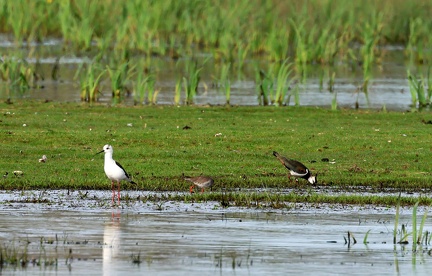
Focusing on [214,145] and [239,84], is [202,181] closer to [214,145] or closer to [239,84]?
[214,145]

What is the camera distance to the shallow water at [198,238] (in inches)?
397

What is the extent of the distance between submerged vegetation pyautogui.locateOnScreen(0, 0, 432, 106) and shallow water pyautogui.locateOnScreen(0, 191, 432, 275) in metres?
18.6

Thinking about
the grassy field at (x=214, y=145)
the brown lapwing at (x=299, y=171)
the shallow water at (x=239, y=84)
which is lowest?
the shallow water at (x=239, y=84)

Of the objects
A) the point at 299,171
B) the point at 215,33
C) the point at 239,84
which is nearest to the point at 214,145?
the point at 299,171

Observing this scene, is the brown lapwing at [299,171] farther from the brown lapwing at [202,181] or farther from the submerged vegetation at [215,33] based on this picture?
the submerged vegetation at [215,33]

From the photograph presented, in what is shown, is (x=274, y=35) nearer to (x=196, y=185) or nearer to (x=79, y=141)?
(x=79, y=141)

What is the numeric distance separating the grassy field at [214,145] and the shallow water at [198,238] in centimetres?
143

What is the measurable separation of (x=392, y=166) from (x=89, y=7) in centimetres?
2514

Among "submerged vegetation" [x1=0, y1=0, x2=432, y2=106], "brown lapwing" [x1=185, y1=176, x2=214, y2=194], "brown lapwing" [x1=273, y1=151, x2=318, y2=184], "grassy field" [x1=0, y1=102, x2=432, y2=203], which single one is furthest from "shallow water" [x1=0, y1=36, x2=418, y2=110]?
"brown lapwing" [x1=185, y1=176, x2=214, y2=194]

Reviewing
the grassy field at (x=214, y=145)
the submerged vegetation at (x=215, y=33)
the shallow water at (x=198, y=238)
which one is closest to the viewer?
the shallow water at (x=198, y=238)

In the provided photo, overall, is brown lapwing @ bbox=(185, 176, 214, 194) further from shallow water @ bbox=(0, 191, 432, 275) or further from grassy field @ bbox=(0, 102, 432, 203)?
grassy field @ bbox=(0, 102, 432, 203)

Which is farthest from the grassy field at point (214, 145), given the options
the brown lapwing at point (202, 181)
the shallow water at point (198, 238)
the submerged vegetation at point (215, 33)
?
the submerged vegetation at point (215, 33)

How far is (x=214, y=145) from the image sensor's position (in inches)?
743

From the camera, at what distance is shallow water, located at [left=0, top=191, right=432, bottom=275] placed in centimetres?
1008
